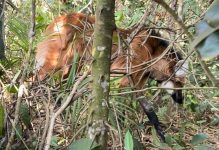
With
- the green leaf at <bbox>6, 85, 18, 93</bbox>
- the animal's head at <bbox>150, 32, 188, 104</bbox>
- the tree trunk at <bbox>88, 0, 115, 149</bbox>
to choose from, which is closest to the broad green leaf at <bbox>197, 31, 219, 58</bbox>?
the tree trunk at <bbox>88, 0, 115, 149</bbox>

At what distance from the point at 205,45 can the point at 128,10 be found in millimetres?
4875

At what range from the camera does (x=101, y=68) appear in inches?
66.5

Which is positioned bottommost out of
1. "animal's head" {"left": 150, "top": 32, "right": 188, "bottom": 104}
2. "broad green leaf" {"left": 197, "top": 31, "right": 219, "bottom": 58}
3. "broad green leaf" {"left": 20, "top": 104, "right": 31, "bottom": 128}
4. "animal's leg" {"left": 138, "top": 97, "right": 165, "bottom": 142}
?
"broad green leaf" {"left": 197, "top": 31, "right": 219, "bottom": 58}

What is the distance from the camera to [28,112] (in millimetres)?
2160

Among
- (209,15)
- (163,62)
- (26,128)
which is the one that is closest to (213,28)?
(209,15)

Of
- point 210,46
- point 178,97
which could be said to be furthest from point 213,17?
point 178,97

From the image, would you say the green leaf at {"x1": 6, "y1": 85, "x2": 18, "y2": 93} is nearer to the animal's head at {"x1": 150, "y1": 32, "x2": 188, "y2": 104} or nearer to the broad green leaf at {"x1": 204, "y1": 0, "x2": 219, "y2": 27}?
the broad green leaf at {"x1": 204, "y1": 0, "x2": 219, "y2": 27}

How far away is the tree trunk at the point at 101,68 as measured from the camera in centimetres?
164

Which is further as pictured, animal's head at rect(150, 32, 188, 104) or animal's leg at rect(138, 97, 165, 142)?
animal's head at rect(150, 32, 188, 104)

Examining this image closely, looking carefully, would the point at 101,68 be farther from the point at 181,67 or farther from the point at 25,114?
the point at 181,67

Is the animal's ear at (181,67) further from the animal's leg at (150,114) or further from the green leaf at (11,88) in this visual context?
the green leaf at (11,88)

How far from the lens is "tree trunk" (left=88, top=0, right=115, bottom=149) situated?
1642 millimetres

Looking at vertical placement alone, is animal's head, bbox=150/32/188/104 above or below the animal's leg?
above

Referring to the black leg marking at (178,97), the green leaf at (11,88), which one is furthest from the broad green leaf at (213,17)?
→ the black leg marking at (178,97)
